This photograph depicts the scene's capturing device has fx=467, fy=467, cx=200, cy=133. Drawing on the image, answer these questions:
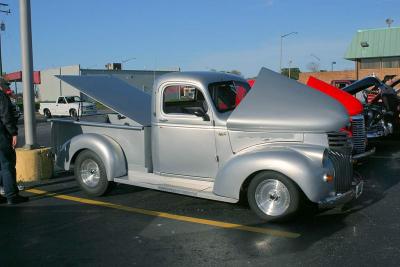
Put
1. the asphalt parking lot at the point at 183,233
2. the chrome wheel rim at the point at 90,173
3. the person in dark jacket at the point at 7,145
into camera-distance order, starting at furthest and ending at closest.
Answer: the chrome wheel rim at the point at 90,173
the person in dark jacket at the point at 7,145
the asphalt parking lot at the point at 183,233

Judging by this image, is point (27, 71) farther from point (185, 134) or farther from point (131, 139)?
point (185, 134)

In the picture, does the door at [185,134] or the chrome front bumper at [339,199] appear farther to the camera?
the door at [185,134]

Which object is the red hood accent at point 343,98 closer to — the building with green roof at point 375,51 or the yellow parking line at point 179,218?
the yellow parking line at point 179,218

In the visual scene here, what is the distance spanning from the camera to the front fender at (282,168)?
18.1 feet

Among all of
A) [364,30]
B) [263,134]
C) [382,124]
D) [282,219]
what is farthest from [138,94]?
[364,30]

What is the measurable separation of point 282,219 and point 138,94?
4.07 metres

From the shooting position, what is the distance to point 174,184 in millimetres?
6773

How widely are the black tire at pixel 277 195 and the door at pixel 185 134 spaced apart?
776mm

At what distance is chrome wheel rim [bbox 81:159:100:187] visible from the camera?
7.55 metres

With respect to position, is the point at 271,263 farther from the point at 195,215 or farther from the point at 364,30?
the point at 364,30

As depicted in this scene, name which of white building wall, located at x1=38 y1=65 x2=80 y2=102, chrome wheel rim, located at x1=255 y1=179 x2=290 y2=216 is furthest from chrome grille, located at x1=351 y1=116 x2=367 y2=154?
white building wall, located at x1=38 y1=65 x2=80 y2=102

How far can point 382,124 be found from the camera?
12.7m

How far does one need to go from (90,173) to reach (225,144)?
252 centimetres

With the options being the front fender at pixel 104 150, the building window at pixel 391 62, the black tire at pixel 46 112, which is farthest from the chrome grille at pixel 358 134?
the building window at pixel 391 62
